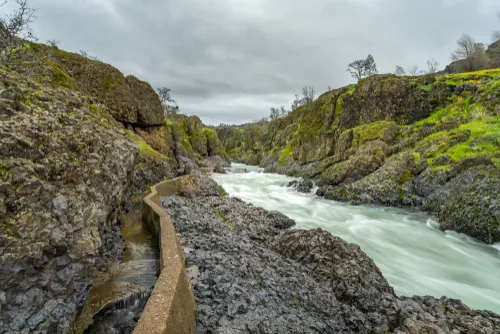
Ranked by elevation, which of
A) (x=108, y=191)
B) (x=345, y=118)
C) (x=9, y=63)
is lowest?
(x=108, y=191)

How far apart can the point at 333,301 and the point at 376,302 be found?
1.14 meters

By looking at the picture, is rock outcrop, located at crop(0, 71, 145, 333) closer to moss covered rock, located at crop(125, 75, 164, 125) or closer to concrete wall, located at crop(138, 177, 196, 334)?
concrete wall, located at crop(138, 177, 196, 334)

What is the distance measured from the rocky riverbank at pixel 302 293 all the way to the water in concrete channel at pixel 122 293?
1.17m

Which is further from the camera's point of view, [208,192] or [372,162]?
[372,162]

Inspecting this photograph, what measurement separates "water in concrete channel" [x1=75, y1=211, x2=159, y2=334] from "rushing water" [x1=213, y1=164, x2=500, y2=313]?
26.4ft

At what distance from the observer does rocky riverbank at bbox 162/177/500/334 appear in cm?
536

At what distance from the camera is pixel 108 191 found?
6449 mm

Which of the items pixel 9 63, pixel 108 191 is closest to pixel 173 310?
pixel 108 191

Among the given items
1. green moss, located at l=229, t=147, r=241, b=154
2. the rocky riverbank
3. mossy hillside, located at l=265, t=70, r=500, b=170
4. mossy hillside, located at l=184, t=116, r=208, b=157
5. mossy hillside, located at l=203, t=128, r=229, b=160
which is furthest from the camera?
green moss, located at l=229, t=147, r=241, b=154

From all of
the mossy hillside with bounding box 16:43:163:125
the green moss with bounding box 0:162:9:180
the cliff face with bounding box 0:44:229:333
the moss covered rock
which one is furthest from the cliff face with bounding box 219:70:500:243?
the mossy hillside with bounding box 16:43:163:125

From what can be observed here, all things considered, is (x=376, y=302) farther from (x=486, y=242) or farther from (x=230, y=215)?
(x=486, y=242)

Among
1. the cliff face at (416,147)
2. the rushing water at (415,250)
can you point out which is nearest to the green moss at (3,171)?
the rushing water at (415,250)

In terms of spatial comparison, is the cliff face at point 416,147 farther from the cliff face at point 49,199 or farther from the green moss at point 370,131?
the cliff face at point 49,199

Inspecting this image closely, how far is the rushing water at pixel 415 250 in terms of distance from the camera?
29.1ft
